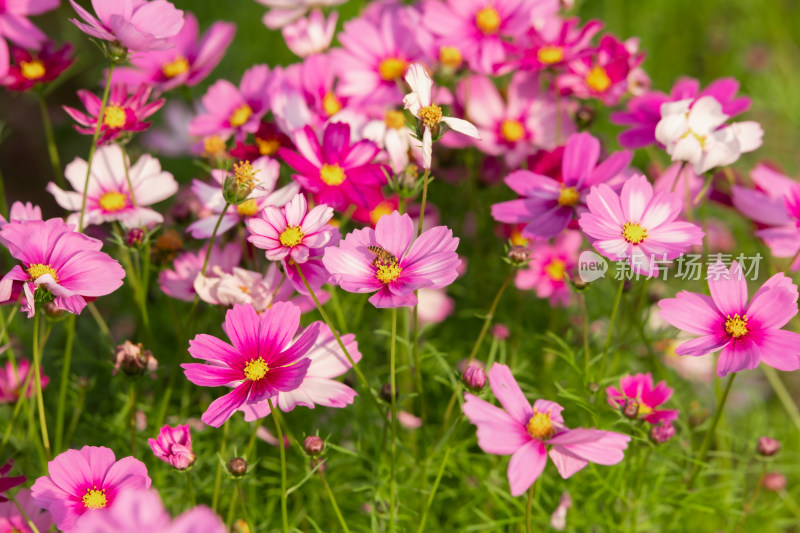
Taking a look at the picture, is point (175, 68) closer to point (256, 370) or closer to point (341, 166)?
point (341, 166)

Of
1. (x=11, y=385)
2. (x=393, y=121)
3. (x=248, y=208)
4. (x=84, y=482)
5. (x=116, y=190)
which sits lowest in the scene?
(x=11, y=385)

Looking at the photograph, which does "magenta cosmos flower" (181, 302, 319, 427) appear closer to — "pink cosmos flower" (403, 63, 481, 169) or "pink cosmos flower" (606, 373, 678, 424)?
"pink cosmos flower" (403, 63, 481, 169)

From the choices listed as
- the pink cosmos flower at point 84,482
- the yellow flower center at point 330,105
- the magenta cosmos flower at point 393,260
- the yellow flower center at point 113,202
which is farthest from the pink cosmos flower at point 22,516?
the yellow flower center at point 330,105

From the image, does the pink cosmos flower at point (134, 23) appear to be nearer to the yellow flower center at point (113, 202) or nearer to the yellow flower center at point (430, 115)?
the yellow flower center at point (113, 202)

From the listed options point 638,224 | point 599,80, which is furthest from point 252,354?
point 599,80

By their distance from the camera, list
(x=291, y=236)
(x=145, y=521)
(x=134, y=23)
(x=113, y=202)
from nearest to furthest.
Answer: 1. (x=145, y=521)
2. (x=291, y=236)
3. (x=134, y=23)
4. (x=113, y=202)
